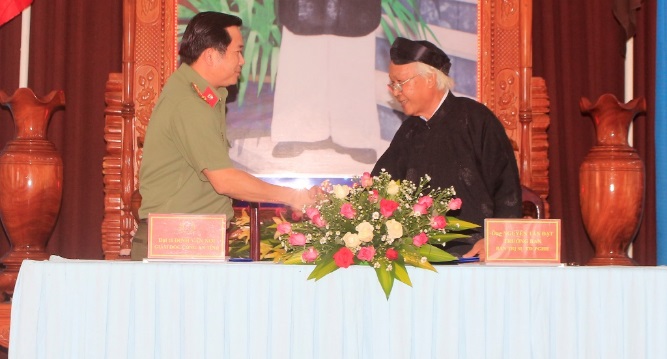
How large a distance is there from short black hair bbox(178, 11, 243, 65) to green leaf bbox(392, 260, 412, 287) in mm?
1084

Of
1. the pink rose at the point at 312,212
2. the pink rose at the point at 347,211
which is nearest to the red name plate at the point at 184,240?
the pink rose at the point at 312,212

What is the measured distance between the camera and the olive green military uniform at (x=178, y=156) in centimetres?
274

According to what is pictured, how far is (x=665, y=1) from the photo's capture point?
4535 mm

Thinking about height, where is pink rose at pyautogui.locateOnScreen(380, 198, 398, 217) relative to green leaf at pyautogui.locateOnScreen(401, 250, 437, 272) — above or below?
above

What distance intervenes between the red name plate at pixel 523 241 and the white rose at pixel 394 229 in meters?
0.30

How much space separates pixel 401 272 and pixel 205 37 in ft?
3.78

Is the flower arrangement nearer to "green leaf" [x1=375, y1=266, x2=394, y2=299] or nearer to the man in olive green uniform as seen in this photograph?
"green leaf" [x1=375, y1=266, x2=394, y2=299]

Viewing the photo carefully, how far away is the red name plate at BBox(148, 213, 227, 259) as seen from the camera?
92.8 inches

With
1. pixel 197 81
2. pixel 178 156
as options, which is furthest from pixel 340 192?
pixel 197 81

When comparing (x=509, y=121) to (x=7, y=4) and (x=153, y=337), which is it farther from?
(x=153, y=337)

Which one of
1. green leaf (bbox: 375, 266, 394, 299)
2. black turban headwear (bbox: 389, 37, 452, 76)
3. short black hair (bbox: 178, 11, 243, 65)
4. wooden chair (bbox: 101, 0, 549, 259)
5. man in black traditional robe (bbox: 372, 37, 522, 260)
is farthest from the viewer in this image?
wooden chair (bbox: 101, 0, 549, 259)

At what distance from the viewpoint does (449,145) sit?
322 centimetres

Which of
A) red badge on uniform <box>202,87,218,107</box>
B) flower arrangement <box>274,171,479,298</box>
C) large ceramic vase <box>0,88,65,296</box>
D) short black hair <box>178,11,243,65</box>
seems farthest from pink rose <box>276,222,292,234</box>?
large ceramic vase <box>0,88,65,296</box>

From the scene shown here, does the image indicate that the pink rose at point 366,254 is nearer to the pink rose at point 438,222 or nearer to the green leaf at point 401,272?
the green leaf at point 401,272
